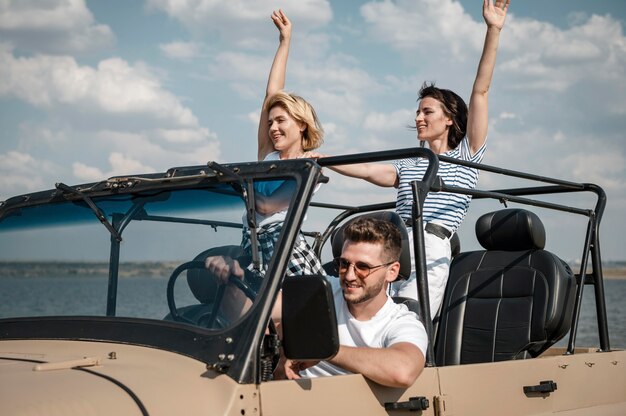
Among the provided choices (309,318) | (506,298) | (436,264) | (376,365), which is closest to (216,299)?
(309,318)

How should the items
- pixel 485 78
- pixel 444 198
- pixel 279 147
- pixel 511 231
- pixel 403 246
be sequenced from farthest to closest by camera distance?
pixel 511 231 → pixel 485 78 → pixel 444 198 → pixel 279 147 → pixel 403 246

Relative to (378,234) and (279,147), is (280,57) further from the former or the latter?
(378,234)

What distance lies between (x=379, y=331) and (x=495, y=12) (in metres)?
2.48

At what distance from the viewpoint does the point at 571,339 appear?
490 cm

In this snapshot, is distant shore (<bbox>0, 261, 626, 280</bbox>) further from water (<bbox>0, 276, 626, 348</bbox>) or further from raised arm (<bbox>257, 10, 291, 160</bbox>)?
raised arm (<bbox>257, 10, 291, 160</bbox>)

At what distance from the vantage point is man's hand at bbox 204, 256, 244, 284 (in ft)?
11.0

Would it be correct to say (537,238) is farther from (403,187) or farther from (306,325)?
(306,325)

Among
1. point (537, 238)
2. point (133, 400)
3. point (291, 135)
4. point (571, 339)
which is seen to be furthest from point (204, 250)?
point (537, 238)

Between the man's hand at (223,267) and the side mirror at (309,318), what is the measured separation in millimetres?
427

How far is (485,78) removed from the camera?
5.41 metres

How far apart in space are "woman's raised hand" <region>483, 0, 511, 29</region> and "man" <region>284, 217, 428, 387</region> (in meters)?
2.06

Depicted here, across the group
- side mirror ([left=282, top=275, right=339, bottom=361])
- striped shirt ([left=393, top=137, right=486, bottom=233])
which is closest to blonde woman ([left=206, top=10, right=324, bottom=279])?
side mirror ([left=282, top=275, right=339, bottom=361])

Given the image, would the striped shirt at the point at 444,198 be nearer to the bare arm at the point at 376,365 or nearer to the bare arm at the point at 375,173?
the bare arm at the point at 375,173

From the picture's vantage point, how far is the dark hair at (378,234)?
3.66 m
